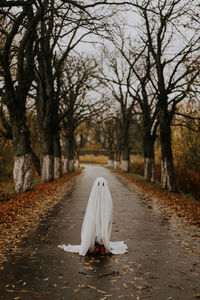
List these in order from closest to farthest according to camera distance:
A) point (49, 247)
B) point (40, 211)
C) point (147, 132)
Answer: point (49, 247), point (40, 211), point (147, 132)

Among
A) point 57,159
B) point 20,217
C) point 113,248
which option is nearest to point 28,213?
point 20,217

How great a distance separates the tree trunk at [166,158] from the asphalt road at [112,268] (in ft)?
31.8

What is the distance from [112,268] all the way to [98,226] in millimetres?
1161

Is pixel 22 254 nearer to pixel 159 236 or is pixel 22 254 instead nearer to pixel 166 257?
pixel 166 257

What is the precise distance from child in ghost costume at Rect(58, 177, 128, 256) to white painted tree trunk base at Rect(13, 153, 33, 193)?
1001 centimetres

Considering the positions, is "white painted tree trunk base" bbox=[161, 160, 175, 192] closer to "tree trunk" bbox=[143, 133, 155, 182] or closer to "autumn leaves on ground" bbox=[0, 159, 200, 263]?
"autumn leaves on ground" bbox=[0, 159, 200, 263]

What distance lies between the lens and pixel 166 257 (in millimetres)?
6574

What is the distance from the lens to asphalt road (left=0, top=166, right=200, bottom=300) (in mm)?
4781

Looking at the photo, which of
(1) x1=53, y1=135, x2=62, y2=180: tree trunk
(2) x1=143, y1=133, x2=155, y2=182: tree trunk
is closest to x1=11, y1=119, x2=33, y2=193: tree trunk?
(2) x1=143, y1=133, x2=155, y2=182: tree trunk

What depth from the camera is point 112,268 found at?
5871mm

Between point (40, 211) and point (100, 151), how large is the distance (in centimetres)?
9423

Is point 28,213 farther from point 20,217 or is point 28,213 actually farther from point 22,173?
point 22,173

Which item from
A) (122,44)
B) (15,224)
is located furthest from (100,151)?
(15,224)

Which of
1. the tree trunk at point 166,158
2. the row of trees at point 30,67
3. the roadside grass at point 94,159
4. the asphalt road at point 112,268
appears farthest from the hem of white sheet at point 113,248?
the roadside grass at point 94,159
